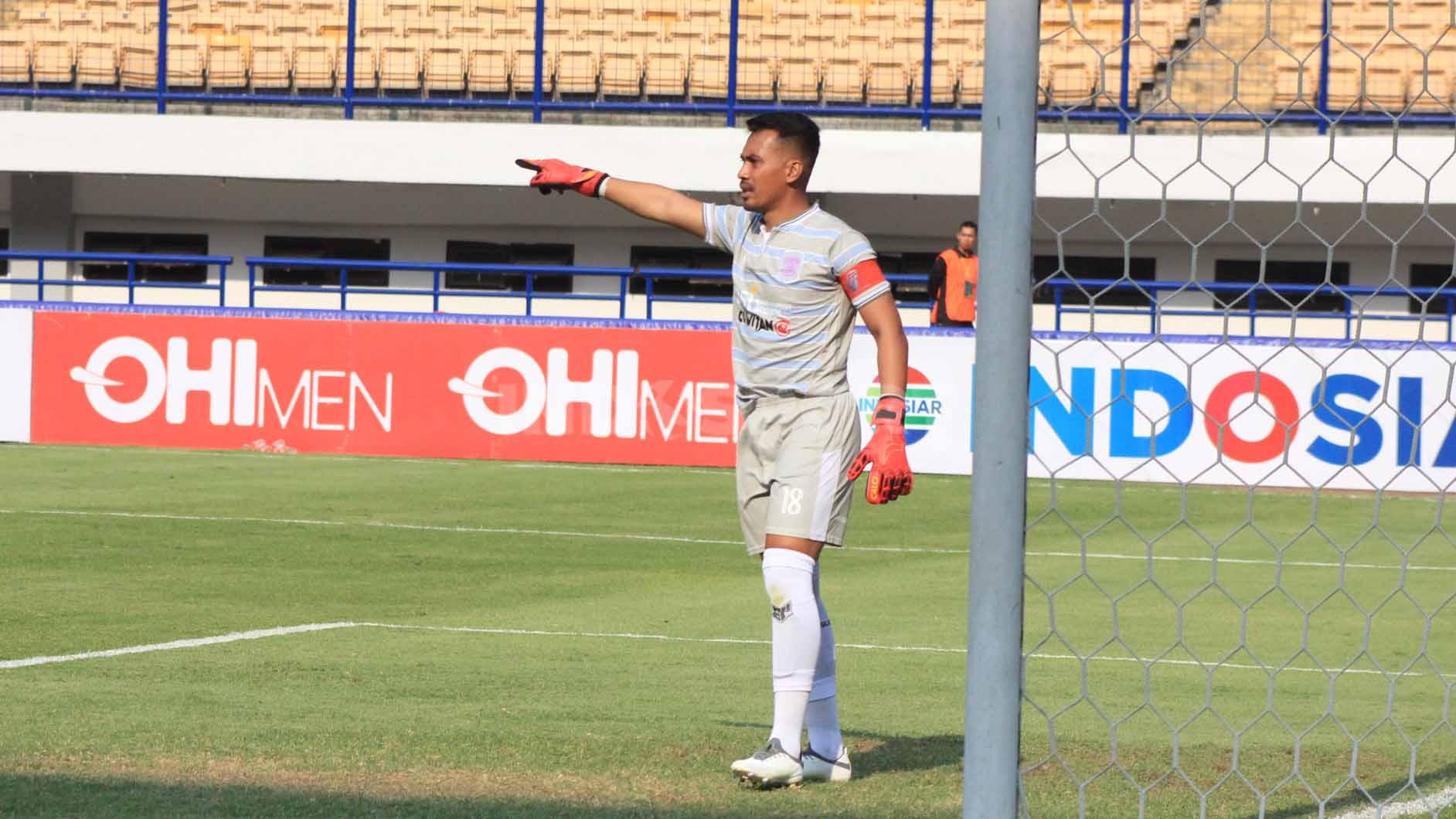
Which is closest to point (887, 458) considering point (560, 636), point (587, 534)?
A: point (560, 636)

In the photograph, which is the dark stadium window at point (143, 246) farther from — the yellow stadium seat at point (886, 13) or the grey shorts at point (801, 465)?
the grey shorts at point (801, 465)

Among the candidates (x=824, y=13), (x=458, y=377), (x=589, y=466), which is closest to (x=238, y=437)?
(x=458, y=377)

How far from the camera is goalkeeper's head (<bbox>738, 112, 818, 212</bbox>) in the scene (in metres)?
5.34

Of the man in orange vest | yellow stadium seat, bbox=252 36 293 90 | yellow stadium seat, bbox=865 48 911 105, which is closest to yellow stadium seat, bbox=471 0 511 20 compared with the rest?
yellow stadium seat, bbox=252 36 293 90

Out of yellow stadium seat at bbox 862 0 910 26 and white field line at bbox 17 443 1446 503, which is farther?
yellow stadium seat at bbox 862 0 910 26

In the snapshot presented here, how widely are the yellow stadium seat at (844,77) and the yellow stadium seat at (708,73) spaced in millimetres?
1476

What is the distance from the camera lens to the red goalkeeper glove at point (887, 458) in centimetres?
491

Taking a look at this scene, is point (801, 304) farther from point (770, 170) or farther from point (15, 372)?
point (15, 372)

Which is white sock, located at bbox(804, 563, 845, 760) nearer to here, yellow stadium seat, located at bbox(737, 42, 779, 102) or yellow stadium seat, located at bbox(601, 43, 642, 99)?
yellow stadium seat, located at bbox(737, 42, 779, 102)

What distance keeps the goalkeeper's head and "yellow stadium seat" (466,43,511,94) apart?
23.3m

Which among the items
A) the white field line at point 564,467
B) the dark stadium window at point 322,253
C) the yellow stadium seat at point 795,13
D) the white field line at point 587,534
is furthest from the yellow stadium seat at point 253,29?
the white field line at point 587,534

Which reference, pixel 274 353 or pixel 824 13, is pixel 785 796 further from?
pixel 824 13

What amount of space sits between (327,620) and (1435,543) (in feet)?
27.2

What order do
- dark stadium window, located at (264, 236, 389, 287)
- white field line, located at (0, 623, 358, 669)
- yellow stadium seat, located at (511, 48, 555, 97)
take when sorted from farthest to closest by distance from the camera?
1. dark stadium window, located at (264, 236, 389, 287)
2. yellow stadium seat, located at (511, 48, 555, 97)
3. white field line, located at (0, 623, 358, 669)
